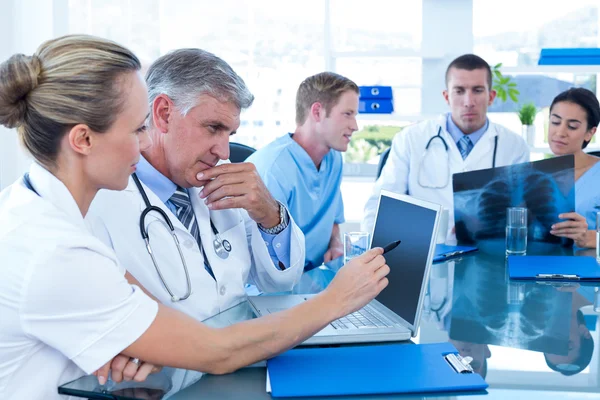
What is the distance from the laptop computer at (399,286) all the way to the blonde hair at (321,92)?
1.43m

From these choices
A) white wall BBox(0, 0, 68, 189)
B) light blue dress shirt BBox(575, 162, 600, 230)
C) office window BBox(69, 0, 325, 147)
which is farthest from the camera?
office window BBox(69, 0, 325, 147)

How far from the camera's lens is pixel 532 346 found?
4.12 ft

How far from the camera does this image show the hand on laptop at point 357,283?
3.88 ft

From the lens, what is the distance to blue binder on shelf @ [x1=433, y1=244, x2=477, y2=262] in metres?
2.12

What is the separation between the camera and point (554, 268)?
74.8 inches

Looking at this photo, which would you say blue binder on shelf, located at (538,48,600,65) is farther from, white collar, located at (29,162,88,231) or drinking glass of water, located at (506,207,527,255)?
white collar, located at (29,162,88,231)

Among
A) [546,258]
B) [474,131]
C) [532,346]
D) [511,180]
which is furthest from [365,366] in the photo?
[474,131]

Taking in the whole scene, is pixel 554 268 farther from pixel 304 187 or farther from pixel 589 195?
pixel 304 187

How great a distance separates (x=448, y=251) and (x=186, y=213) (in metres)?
0.95

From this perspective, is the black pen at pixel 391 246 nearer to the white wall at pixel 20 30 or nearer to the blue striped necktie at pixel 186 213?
the blue striped necktie at pixel 186 213

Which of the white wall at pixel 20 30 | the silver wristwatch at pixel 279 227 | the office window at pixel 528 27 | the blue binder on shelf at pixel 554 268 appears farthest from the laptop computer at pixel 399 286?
the office window at pixel 528 27

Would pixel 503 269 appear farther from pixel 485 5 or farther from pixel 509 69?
pixel 485 5

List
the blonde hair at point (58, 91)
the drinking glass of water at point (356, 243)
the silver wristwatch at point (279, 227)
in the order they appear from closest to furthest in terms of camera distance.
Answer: the blonde hair at point (58, 91) → the silver wristwatch at point (279, 227) → the drinking glass of water at point (356, 243)

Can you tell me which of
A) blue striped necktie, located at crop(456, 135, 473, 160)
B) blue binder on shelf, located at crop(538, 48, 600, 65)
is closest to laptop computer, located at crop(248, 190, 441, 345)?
blue striped necktie, located at crop(456, 135, 473, 160)
